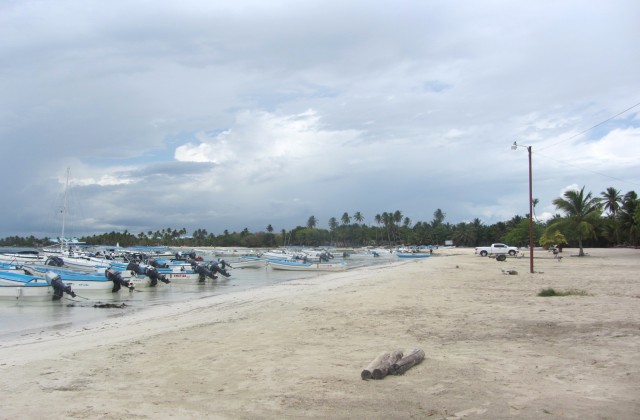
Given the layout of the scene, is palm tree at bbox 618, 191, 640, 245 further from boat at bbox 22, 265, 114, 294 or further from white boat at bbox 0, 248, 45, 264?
white boat at bbox 0, 248, 45, 264

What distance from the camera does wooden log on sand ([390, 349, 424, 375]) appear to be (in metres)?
7.40

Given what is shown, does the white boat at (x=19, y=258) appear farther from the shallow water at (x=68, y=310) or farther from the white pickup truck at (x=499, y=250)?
the white pickup truck at (x=499, y=250)

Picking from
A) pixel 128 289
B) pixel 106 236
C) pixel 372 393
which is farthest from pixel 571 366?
pixel 106 236

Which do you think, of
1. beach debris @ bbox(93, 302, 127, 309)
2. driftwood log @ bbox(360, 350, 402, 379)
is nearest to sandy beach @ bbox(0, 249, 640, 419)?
A: driftwood log @ bbox(360, 350, 402, 379)

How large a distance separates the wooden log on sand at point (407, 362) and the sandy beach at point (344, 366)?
0.16m

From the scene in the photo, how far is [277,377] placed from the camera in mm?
7707

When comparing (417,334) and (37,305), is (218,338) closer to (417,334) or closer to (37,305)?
(417,334)

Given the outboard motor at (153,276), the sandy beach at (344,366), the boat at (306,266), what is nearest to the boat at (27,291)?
the outboard motor at (153,276)

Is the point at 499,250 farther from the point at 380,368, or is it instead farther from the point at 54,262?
the point at 380,368

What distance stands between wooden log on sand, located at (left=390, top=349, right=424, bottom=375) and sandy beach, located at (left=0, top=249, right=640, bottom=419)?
0.51 feet

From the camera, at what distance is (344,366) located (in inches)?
323

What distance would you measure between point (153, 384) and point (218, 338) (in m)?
4.10

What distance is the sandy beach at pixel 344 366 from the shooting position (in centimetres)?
610

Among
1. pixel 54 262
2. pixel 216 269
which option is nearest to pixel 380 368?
pixel 216 269
